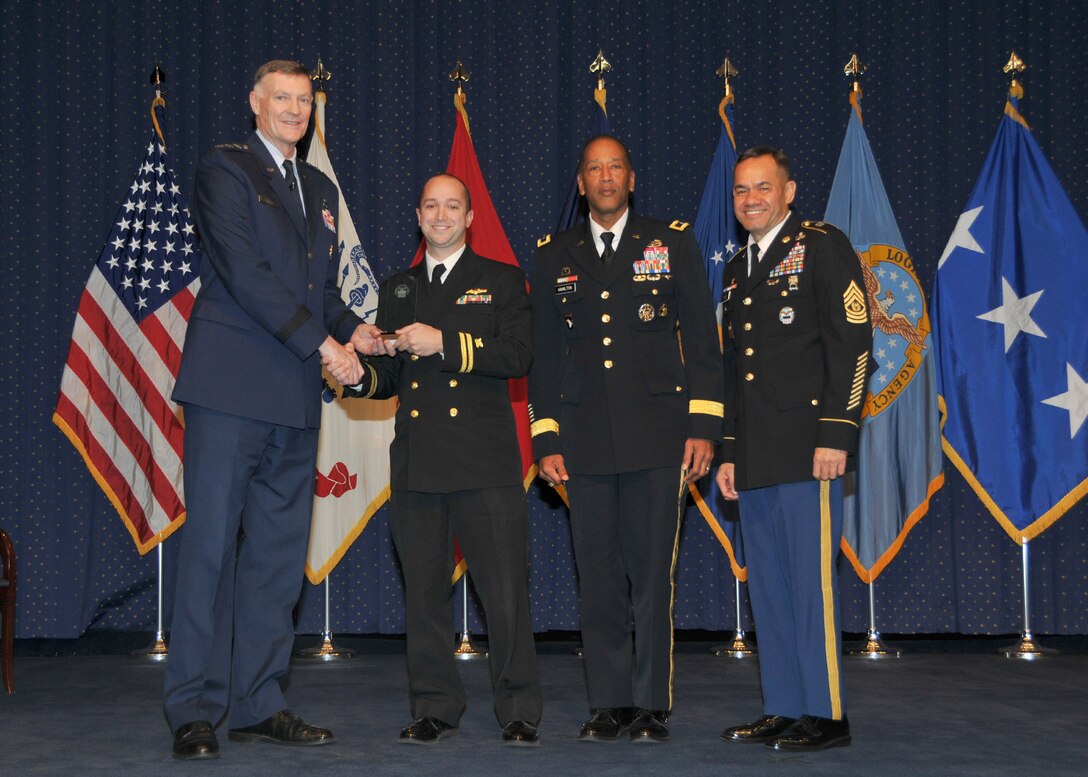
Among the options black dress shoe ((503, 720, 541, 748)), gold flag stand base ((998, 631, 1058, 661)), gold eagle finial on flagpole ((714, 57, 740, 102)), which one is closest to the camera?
black dress shoe ((503, 720, 541, 748))

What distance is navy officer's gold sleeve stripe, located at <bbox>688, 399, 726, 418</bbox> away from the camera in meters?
3.24

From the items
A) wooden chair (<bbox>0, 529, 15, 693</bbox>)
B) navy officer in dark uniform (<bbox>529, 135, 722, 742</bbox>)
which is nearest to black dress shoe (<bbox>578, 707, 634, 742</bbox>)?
navy officer in dark uniform (<bbox>529, 135, 722, 742</bbox>)

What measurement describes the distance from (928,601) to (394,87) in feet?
12.9

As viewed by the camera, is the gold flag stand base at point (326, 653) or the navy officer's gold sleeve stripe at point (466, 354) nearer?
the navy officer's gold sleeve stripe at point (466, 354)

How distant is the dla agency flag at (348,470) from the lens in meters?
5.48

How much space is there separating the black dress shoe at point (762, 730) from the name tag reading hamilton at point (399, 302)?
1.53 m

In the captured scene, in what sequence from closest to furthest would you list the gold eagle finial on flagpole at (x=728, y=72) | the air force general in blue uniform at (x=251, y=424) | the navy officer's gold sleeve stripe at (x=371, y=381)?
1. the air force general in blue uniform at (x=251, y=424)
2. the navy officer's gold sleeve stripe at (x=371, y=381)
3. the gold eagle finial on flagpole at (x=728, y=72)

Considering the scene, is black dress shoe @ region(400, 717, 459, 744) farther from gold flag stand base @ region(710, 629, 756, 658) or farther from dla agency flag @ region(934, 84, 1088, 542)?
dla agency flag @ region(934, 84, 1088, 542)

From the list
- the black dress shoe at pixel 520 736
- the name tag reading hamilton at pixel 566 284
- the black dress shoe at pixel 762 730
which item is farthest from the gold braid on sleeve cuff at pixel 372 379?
the black dress shoe at pixel 762 730

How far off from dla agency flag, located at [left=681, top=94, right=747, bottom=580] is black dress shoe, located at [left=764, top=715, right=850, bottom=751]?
234 cm

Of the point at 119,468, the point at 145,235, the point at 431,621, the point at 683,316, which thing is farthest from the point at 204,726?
the point at 145,235

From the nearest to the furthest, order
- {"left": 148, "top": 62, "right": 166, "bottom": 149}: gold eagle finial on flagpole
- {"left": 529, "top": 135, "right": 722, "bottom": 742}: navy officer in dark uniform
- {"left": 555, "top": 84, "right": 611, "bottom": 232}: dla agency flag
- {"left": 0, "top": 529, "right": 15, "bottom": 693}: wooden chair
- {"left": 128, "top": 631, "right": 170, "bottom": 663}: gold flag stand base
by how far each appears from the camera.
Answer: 1. {"left": 529, "top": 135, "right": 722, "bottom": 742}: navy officer in dark uniform
2. {"left": 0, "top": 529, "right": 15, "bottom": 693}: wooden chair
3. {"left": 128, "top": 631, "right": 170, "bottom": 663}: gold flag stand base
4. {"left": 555, "top": 84, "right": 611, "bottom": 232}: dla agency flag
5. {"left": 148, "top": 62, "right": 166, "bottom": 149}: gold eagle finial on flagpole

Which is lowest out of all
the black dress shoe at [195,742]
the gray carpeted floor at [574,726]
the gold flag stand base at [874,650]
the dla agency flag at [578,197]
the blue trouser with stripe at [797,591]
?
the gold flag stand base at [874,650]

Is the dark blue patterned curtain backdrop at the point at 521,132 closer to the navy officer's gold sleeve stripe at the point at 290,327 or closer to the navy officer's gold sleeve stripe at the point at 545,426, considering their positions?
the navy officer's gold sleeve stripe at the point at 545,426
